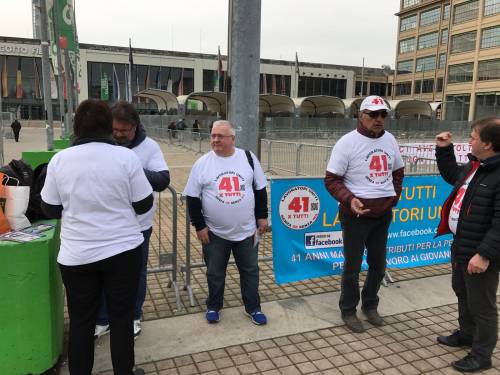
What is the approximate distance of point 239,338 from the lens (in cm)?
368

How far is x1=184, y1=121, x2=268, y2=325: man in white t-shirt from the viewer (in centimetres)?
365

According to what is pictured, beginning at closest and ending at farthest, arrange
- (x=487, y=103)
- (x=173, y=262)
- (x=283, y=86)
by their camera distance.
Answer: (x=173, y=262) → (x=487, y=103) → (x=283, y=86)

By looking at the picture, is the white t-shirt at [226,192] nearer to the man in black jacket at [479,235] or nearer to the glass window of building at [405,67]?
the man in black jacket at [479,235]

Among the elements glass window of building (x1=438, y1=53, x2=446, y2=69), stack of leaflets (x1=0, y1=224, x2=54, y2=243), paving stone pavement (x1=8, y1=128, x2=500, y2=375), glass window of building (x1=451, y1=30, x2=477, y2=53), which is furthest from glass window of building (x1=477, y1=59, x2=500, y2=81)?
stack of leaflets (x1=0, y1=224, x2=54, y2=243)

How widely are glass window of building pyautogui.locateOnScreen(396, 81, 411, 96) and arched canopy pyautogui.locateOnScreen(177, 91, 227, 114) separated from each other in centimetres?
5297

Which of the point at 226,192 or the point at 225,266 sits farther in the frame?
the point at 225,266

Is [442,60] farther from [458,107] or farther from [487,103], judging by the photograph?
[487,103]

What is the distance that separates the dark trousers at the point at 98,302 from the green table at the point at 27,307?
33cm

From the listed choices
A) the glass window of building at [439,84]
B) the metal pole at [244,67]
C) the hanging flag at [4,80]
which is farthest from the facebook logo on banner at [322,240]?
the glass window of building at [439,84]

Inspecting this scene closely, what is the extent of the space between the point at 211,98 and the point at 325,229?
3512cm

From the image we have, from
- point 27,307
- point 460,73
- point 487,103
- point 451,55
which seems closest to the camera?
point 27,307

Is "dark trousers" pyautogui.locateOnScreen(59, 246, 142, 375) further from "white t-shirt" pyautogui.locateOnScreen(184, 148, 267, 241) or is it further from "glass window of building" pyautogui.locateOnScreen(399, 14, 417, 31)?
"glass window of building" pyautogui.locateOnScreen(399, 14, 417, 31)

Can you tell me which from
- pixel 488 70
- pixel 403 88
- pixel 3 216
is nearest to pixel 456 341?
pixel 3 216

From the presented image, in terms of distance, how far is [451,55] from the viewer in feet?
222
